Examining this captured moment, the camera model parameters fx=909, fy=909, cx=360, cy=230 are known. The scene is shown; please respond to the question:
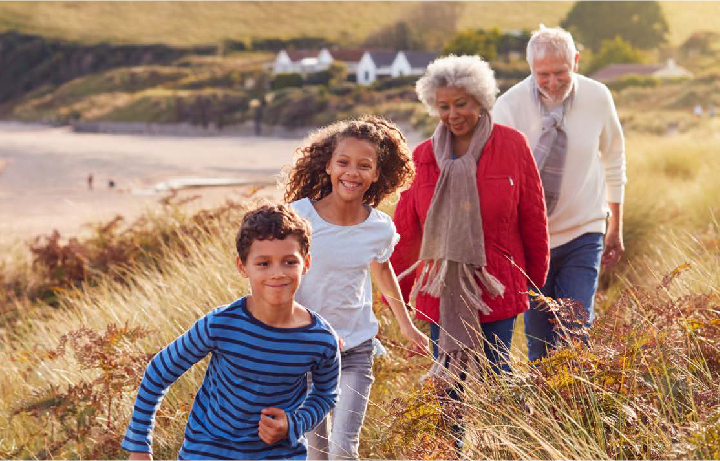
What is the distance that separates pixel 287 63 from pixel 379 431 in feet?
287

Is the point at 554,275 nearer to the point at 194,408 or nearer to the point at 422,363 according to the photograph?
the point at 422,363

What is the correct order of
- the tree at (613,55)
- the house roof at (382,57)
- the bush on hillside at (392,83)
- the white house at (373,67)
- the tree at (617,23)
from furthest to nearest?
the tree at (617,23)
the house roof at (382,57)
the white house at (373,67)
the tree at (613,55)
the bush on hillside at (392,83)

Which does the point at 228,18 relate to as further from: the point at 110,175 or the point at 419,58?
the point at 110,175

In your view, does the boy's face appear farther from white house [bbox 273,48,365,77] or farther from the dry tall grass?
white house [bbox 273,48,365,77]

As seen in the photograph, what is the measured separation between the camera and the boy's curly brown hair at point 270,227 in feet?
8.81

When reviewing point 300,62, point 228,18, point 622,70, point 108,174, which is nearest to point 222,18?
point 228,18

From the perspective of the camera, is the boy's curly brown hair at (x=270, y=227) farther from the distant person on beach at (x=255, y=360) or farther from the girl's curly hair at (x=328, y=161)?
the girl's curly hair at (x=328, y=161)

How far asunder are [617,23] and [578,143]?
84.1 metres

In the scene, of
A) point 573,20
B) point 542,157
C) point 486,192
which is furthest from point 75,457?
point 573,20

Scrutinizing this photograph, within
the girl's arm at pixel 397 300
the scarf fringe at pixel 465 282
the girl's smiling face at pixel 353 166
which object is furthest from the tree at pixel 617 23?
the girl's smiling face at pixel 353 166

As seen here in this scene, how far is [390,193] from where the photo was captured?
152 inches

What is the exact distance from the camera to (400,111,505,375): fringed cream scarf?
3939 millimetres

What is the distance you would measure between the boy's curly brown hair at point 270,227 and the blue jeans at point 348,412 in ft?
2.75

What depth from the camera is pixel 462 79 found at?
389 centimetres
